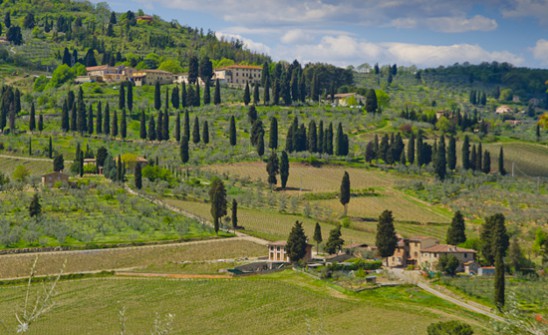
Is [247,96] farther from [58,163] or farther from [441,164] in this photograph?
[58,163]

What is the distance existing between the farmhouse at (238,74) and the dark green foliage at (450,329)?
143022 millimetres

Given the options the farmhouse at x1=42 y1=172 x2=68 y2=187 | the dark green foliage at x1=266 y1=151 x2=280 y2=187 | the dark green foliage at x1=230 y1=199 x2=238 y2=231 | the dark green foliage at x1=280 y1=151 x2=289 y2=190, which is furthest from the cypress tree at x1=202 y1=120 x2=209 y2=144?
the dark green foliage at x1=230 y1=199 x2=238 y2=231

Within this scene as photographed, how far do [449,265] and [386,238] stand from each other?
7.83m

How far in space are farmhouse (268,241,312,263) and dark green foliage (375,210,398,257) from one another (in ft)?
22.5

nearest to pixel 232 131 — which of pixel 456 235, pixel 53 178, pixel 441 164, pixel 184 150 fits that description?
pixel 184 150

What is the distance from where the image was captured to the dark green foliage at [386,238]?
8269 cm

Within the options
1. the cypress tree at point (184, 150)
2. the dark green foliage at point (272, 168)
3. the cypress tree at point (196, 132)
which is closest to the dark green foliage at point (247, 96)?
Answer: the cypress tree at point (196, 132)

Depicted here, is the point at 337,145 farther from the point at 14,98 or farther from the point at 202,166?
the point at 14,98

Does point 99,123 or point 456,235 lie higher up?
point 99,123

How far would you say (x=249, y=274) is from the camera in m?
77.8

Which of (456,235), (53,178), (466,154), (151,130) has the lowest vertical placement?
(456,235)

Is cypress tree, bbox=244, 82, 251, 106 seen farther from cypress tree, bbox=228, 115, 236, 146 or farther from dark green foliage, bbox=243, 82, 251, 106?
cypress tree, bbox=228, 115, 236, 146

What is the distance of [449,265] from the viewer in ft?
252

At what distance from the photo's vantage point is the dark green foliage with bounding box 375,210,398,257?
82.7 metres
